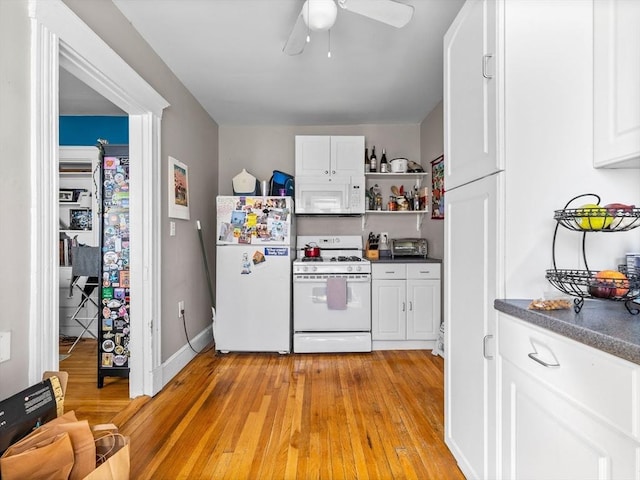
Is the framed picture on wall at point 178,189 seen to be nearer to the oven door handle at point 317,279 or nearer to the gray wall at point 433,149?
the oven door handle at point 317,279

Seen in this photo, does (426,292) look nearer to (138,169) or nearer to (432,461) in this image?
(432,461)

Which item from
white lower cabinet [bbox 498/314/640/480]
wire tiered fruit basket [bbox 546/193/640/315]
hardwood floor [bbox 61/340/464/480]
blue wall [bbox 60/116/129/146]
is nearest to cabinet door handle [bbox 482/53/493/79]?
wire tiered fruit basket [bbox 546/193/640/315]

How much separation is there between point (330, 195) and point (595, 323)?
115 inches

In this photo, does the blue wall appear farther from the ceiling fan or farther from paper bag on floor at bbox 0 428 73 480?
paper bag on floor at bbox 0 428 73 480

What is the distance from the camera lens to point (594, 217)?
978 mm

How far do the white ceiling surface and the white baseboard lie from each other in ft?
7.88

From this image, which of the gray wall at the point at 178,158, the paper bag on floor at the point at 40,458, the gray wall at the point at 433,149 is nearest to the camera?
the paper bag on floor at the point at 40,458

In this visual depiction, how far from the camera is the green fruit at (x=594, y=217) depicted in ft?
3.18

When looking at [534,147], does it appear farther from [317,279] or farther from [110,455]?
[317,279]

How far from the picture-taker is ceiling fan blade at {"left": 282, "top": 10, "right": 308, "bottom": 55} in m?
1.78

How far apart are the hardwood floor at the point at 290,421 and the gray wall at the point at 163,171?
22.3 inches

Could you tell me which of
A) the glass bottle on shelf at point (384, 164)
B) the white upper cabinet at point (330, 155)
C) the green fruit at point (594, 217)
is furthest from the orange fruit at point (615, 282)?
the glass bottle on shelf at point (384, 164)

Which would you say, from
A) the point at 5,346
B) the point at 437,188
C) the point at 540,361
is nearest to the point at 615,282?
the point at 540,361

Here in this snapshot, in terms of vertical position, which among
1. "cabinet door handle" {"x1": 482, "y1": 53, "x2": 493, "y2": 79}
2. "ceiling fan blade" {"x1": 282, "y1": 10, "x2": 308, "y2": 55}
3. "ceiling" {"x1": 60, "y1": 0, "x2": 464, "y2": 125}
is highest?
"ceiling" {"x1": 60, "y1": 0, "x2": 464, "y2": 125}
